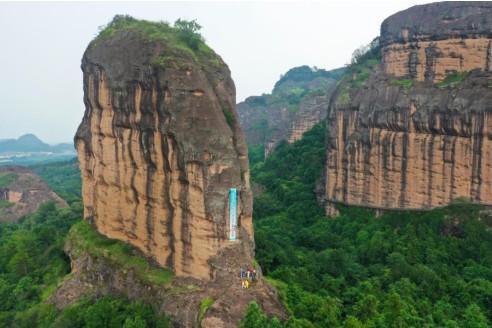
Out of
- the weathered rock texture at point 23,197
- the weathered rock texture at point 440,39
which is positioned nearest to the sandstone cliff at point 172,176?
the weathered rock texture at point 440,39

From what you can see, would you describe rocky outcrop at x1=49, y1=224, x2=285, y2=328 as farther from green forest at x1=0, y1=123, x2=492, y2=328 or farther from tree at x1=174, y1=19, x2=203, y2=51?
tree at x1=174, y1=19, x2=203, y2=51

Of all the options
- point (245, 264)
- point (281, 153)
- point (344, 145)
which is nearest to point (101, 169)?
point (245, 264)

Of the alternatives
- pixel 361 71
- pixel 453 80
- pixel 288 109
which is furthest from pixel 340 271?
pixel 288 109

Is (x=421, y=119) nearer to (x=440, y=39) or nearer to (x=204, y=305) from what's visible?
(x=440, y=39)

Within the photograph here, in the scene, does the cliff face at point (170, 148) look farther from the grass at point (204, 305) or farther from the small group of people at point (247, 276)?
the grass at point (204, 305)

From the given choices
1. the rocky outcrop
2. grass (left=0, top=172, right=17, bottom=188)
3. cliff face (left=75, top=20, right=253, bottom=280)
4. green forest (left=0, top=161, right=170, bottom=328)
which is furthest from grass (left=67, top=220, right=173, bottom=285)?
grass (left=0, top=172, right=17, bottom=188)

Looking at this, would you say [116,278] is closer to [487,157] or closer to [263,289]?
[263,289]
